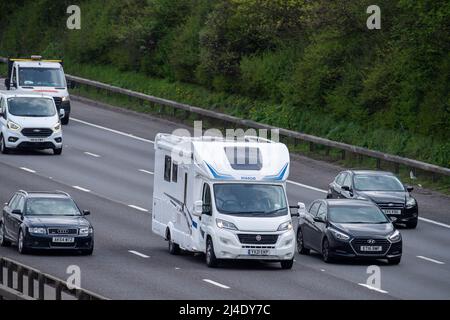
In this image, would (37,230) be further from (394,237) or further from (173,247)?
(394,237)

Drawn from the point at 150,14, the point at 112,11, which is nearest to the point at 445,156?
the point at 150,14

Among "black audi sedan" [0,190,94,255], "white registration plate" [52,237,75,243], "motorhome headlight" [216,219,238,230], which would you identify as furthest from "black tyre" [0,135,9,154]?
"motorhome headlight" [216,219,238,230]

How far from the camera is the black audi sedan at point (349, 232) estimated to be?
105ft

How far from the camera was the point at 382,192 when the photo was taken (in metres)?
38.6

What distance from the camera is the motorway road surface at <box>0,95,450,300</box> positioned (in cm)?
2766

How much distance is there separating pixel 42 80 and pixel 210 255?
28.1 metres

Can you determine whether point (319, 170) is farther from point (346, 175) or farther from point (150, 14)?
point (150, 14)

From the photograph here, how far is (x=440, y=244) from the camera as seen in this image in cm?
3591

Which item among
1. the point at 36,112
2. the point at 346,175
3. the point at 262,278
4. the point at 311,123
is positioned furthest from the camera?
the point at 311,123

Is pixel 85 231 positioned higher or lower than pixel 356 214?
lower

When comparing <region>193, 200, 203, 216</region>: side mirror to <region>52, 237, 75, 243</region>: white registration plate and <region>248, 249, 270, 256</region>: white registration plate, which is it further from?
<region>52, 237, 75, 243</region>: white registration plate

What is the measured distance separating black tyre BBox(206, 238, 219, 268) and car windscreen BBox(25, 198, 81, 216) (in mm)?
3744

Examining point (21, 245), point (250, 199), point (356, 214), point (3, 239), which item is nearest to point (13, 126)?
point (3, 239)

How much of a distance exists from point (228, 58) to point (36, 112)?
A: 44.7ft
